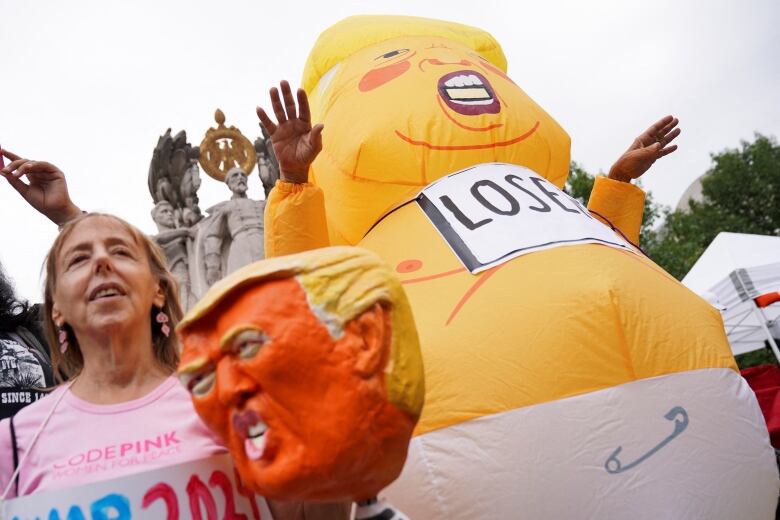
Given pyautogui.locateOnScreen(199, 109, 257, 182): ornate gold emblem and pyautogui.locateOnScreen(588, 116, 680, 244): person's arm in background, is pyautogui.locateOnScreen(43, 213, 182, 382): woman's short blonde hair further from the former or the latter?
pyautogui.locateOnScreen(199, 109, 257, 182): ornate gold emblem

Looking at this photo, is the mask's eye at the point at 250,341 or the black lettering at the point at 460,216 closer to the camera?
the mask's eye at the point at 250,341

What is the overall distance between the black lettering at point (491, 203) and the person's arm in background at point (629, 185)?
2.87ft

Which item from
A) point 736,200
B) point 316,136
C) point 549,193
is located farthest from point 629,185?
point 736,200

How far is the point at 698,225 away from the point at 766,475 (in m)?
19.9

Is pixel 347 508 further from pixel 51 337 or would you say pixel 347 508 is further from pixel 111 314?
pixel 51 337

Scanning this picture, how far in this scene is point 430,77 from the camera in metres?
2.87

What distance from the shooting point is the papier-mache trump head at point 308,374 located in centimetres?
105

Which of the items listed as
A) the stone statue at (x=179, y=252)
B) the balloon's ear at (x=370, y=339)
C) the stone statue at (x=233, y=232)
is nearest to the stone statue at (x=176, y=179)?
the stone statue at (x=179, y=252)

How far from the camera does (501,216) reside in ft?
7.70

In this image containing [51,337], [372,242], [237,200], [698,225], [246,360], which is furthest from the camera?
[698,225]

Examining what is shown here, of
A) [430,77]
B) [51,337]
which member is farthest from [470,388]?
[430,77]

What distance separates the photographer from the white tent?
7.41m

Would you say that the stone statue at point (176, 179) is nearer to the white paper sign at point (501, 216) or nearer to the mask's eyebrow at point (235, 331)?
the white paper sign at point (501, 216)

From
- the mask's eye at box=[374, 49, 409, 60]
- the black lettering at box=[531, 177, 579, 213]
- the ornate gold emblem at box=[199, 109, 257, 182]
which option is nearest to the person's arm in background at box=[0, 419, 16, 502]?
the black lettering at box=[531, 177, 579, 213]
